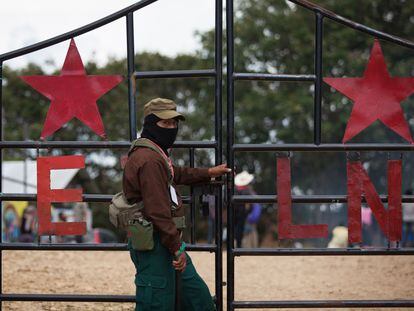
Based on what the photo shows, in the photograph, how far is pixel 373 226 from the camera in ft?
67.4

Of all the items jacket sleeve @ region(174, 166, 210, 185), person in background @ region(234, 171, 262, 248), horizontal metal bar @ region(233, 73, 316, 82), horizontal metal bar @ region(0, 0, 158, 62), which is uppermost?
horizontal metal bar @ region(0, 0, 158, 62)

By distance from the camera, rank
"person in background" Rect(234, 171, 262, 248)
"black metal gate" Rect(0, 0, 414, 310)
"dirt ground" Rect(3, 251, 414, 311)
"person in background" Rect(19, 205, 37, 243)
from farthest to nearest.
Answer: "person in background" Rect(19, 205, 37, 243)
"person in background" Rect(234, 171, 262, 248)
"dirt ground" Rect(3, 251, 414, 311)
"black metal gate" Rect(0, 0, 414, 310)

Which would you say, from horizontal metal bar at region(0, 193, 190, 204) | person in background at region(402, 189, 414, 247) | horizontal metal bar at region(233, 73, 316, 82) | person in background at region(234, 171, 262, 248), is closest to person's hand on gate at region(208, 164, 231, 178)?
horizontal metal bar at region(0, 193, 190, 204)

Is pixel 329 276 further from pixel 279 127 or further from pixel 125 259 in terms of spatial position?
pixel 279 127

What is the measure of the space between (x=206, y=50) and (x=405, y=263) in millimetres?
13006

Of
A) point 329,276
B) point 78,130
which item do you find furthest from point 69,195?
point 78,130

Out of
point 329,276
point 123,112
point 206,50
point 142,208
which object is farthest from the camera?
point 123,112

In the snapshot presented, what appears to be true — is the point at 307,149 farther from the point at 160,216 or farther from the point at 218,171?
the point at 160,216

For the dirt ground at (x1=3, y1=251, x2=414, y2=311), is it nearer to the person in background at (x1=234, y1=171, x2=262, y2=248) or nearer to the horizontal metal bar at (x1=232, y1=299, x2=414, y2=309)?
the person in background at (x1=234, y1=171, x2=262, y2=248)

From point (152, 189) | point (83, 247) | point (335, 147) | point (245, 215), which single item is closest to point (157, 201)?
point (152, 189)

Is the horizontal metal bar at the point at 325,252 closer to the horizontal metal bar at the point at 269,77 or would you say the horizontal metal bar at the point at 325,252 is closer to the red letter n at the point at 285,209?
the red letter n at the point at 285,209

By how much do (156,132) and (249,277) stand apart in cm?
562

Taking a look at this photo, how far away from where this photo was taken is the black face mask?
439cm

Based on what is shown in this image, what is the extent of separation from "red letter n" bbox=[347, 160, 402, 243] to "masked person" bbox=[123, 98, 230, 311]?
1196 millimetres
